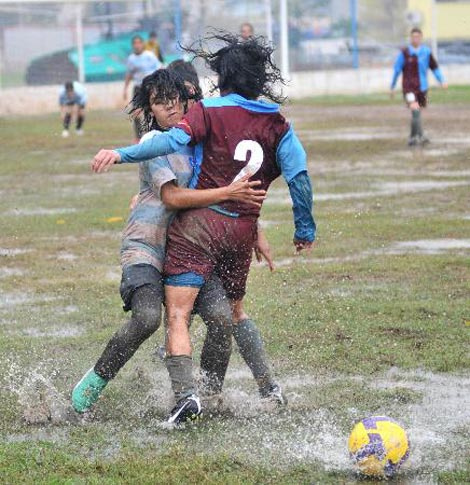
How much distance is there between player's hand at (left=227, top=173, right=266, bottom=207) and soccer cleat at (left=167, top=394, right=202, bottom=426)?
2.98 ft

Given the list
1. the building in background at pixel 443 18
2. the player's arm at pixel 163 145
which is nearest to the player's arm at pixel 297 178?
the player's arm at pixel 163 145

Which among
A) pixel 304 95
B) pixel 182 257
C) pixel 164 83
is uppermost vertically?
pixel 164 83

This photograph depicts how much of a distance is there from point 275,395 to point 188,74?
167 cm

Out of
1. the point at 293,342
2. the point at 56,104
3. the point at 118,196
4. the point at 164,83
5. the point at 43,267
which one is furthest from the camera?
the point at 56,104

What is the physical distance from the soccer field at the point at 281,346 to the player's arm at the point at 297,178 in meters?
0.89

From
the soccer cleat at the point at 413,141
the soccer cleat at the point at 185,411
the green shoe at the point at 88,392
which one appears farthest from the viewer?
the soccer cleat at the point at 413,141

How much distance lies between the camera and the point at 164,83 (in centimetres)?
593

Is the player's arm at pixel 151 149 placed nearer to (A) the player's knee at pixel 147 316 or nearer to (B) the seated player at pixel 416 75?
(A) the player's knee at pixel 147 316

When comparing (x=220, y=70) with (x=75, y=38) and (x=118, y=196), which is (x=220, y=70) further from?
(x=75, y=38)

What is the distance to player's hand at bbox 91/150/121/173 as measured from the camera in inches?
212

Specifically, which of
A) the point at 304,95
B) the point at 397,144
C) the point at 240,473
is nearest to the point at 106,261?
the point at 240,473

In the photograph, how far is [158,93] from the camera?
5.93 m

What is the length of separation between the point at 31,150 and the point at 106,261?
38.6ft

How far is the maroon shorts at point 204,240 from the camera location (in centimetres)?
573
